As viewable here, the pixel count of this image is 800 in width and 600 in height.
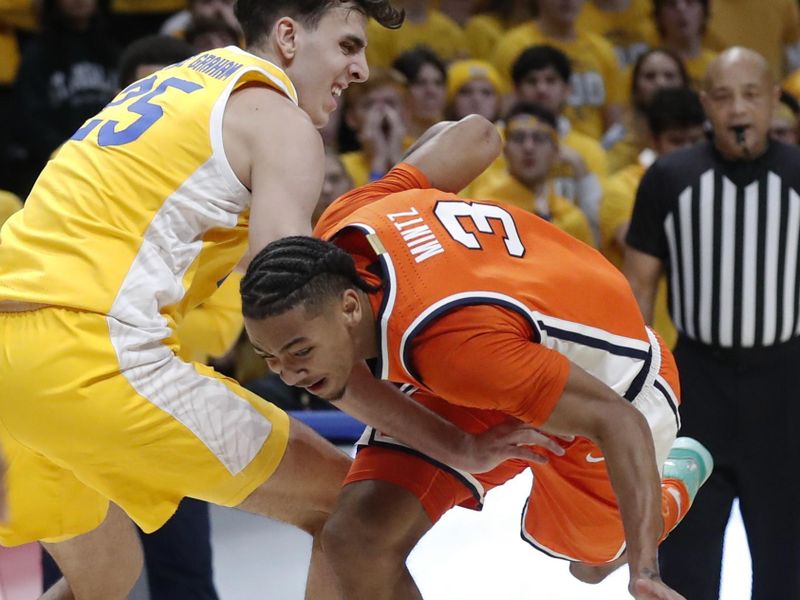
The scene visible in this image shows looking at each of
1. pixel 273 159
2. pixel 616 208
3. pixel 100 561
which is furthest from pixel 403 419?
pixel 616 208

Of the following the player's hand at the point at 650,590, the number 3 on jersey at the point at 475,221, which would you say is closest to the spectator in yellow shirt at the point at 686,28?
the number 3 on jersey at the point at 475,221

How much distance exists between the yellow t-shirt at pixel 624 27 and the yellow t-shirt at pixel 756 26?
14.3 inches

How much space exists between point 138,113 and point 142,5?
4.70 meters

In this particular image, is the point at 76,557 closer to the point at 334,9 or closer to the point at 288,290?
the point at 288,290

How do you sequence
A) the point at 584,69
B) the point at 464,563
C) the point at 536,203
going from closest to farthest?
1. the point at 464,563
2. the point at 536,203
3. the point at 584,69

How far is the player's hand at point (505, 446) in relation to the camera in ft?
9.78

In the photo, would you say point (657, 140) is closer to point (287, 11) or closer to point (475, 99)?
point (475, 99)

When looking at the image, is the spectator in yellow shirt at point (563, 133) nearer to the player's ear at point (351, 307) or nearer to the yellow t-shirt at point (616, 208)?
the yellow t-shirt at point (616, 208)

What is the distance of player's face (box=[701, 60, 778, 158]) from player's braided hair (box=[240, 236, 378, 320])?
62.6 inches

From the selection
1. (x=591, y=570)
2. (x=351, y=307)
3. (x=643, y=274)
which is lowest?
(x=591, y=570)

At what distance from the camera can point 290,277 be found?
263 cm

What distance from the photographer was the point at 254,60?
2908 mm

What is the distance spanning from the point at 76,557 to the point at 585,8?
5.19 meters

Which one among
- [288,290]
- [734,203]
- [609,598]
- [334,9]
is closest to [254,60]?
[334,9]
